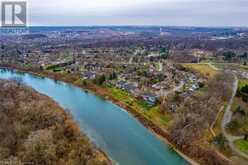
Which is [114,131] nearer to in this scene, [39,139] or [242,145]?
[39,139]

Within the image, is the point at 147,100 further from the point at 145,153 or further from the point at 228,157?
the point at 228,157

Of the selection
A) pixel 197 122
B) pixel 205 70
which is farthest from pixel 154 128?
pixel 205 70

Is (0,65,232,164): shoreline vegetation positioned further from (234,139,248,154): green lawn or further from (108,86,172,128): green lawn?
(234,139,248,154): green lawn

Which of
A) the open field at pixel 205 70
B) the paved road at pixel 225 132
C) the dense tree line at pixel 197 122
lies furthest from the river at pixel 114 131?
the open field at pixel 205 70

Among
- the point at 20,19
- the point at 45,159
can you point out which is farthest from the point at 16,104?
the point at 45,159


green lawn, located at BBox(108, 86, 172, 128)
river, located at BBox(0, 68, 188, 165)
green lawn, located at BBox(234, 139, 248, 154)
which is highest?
green lawn, located at BBox(108, 86, 172, 128)

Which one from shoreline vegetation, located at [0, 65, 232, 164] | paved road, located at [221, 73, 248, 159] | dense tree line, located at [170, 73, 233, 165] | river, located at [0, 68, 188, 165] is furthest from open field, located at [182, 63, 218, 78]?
river, located at [0, 68, 188, 165]

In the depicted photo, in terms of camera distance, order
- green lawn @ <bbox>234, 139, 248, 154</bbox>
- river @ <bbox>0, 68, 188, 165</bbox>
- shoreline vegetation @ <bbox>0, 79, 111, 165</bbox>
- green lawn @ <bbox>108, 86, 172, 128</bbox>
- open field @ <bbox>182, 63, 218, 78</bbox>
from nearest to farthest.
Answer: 1. shoreline vegetation @ <bbox>0, 79, 111, 165</bbox>
2. green lawn @ <bbox>234, 139, 248, 154</bbox>
3. river @ <bbox>0, 68, 188, 165</bbox>
4. green lawn @ <bbox>108, 86, 172, 128</bbox>
5. open field @ <bbox>182, 63, 218, 78</bbox>
